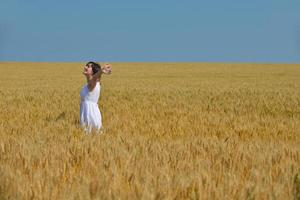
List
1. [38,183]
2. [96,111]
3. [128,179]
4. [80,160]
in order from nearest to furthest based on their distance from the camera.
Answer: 1. [38,183]
2. [128,179]
3. [80,160]
4. [96,111]

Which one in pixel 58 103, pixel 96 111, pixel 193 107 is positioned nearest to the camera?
pixel 96 111

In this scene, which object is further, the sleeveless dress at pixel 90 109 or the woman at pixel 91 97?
the sleeveless dress at pixel 90 109

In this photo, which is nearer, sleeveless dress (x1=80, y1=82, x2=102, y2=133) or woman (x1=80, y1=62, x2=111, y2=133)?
woman (x1=80, y1=62, x2=111, y2=133)

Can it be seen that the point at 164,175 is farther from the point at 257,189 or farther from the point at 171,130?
the point at 171,130

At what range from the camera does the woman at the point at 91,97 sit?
304 inches

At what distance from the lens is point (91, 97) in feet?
26.3

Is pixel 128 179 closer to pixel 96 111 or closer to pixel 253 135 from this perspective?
pixel 253 135

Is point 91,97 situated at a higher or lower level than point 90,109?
higher

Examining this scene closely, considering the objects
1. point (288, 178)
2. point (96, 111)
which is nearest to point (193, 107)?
point (96, 111)

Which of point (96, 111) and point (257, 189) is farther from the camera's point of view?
point (96, 111)

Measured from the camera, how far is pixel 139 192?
256 centimetres

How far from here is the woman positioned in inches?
304

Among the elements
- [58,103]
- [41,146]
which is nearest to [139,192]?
[41,146]

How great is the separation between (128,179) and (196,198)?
526mm
